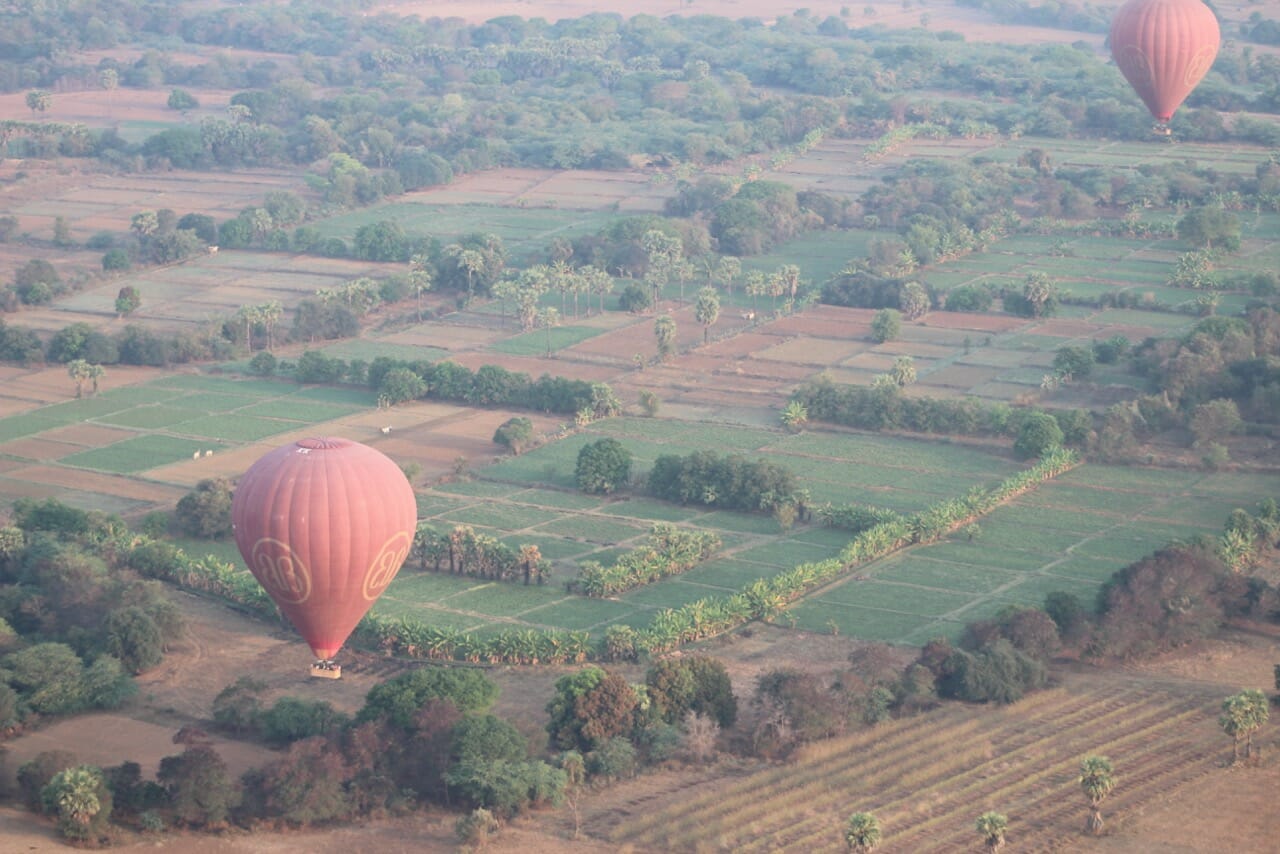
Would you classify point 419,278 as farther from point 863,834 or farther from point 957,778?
point 863,834

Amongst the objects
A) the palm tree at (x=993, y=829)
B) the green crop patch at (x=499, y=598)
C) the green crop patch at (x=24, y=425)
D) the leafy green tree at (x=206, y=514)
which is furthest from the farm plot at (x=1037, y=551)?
the green crop patch at (x=24, y=425)

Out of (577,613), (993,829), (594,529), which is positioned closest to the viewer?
(993,829)

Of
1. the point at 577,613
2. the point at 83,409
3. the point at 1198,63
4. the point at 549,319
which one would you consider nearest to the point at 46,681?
the point at 577,613

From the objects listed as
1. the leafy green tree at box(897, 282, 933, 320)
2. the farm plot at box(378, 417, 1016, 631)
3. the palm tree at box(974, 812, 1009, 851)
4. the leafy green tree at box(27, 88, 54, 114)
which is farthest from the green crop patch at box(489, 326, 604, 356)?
the leafy green tree at box(27, 88, 54, 114)

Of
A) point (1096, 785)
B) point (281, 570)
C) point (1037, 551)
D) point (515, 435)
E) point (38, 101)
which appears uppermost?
point (38, 101)

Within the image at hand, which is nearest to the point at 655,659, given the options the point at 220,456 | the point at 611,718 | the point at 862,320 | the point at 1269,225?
the point at 611,718

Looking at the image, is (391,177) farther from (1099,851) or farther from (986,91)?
(1099,851)
